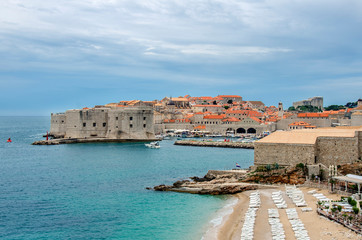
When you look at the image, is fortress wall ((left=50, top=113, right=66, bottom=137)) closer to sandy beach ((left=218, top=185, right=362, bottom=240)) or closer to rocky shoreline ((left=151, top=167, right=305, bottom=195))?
rocky shoreline ((left=151, top=167, right=305, bottom=195))

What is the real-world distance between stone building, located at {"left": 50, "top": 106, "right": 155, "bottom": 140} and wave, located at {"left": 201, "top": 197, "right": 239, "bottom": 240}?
38583mm

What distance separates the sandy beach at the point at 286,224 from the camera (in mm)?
13359

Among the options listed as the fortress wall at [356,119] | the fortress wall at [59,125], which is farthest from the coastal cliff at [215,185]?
the fortress wall at [59,125]

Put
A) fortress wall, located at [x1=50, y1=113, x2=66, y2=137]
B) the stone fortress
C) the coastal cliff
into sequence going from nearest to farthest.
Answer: the coastal cliff, the stone fortress, fortress wall, located at [x1=50, y1=113, x2=66, y2=137]

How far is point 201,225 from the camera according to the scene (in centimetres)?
1697

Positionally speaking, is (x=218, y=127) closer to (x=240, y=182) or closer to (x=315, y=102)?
(x=240, y=182)

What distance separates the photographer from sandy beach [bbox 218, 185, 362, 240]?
1336cm

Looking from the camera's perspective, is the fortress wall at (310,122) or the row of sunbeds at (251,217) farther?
the fortress wall at (310,122)

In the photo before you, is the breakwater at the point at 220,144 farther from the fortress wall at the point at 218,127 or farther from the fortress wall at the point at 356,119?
the fortress wall at the point at 218,127

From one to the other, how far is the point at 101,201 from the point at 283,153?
34.6 feet

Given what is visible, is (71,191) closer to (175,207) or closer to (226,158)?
(175,207)

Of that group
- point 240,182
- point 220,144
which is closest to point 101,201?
point 240,182

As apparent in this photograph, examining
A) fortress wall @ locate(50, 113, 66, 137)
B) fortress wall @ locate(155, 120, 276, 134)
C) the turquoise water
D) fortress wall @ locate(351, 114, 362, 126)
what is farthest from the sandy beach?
fortress wall @ locate(155, 120, 276, 134)

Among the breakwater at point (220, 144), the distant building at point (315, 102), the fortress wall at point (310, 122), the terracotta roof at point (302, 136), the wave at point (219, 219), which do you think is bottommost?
the wave at point (219, 219)
